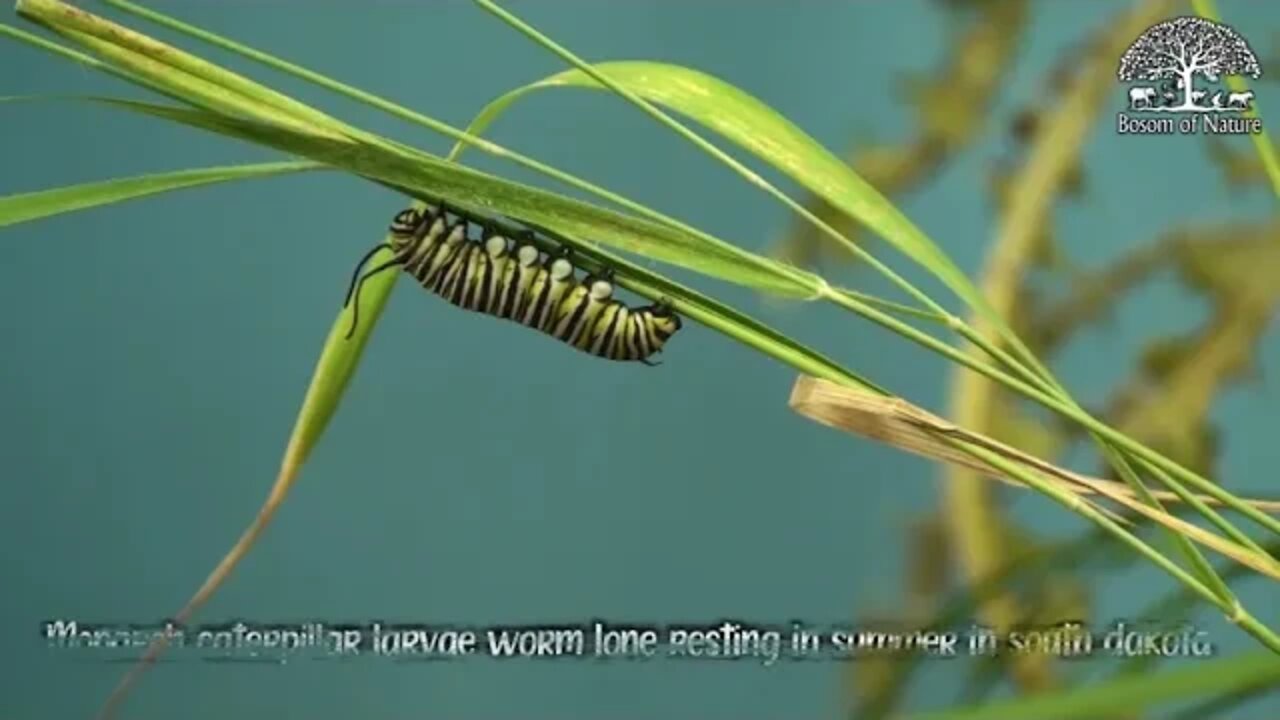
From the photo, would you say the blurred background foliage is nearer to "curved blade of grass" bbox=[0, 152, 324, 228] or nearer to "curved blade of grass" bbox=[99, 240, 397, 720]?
"curved blade of grass" bbox=[99, 240, 397, 720]

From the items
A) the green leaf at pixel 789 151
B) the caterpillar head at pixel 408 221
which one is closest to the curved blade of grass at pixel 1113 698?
the green leaf at pixel 789 151

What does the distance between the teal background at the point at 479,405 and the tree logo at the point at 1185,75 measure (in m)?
0.01

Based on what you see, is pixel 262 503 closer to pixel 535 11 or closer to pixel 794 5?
pixel 535 11

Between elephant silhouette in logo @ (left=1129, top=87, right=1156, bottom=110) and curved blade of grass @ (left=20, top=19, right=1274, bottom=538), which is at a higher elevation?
elephant silhouette in logo @ (left=1129, top=87, right=1156, bottom=110)

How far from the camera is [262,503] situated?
2.77 ft

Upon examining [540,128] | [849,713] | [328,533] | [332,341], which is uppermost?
[540,128]

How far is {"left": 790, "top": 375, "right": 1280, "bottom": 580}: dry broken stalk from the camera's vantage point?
1.41 ft

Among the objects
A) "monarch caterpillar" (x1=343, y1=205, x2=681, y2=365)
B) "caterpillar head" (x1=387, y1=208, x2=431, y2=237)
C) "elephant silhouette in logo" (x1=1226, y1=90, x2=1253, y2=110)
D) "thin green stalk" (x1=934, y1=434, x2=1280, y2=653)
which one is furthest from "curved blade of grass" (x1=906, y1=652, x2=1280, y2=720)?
"elephant silhouette in logo" (x1=1226, y1=90, x2=1253, y2=110)

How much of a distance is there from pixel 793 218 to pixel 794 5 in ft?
0.46

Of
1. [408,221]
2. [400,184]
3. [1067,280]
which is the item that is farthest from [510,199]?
[1067,280]

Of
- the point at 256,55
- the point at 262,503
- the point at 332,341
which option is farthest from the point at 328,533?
the point at 256,55

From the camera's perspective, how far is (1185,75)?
0.82 m

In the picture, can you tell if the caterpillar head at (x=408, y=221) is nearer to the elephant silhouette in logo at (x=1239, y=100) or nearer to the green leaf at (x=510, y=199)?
the green leaf at (x=510, y=199)

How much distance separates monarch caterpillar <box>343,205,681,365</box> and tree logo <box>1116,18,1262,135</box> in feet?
1.18
